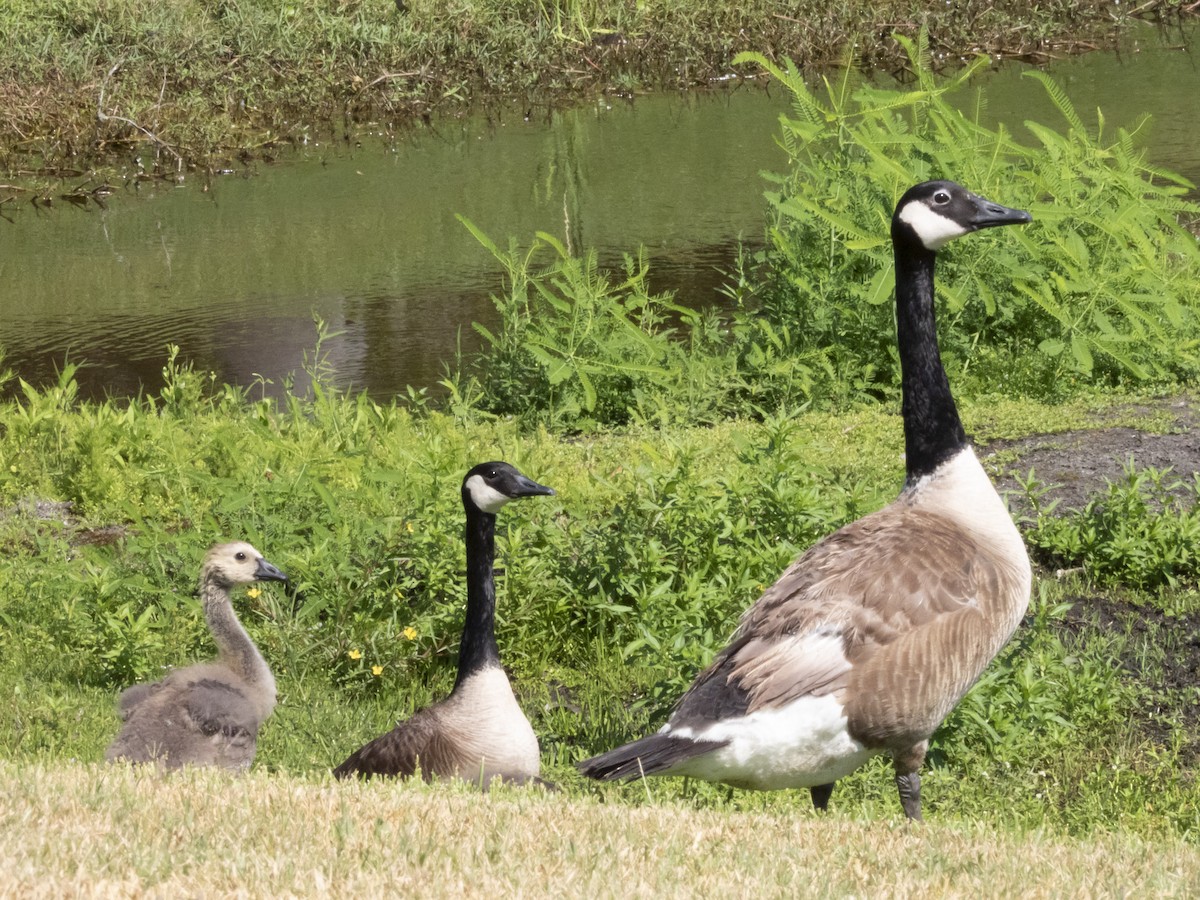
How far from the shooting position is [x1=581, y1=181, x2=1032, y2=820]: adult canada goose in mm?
4488

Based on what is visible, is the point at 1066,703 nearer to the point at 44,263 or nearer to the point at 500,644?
the point at 500,644

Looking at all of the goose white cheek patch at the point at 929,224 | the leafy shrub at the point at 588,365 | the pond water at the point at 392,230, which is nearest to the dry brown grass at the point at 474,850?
the goose white cheek patch at the point at 929,224

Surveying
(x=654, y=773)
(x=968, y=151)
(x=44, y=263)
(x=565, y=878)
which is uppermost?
(x=968, y=151)

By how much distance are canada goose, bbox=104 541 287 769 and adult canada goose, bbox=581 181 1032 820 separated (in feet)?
5.62

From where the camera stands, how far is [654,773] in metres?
4.34

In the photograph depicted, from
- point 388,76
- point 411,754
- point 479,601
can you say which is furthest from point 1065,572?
point 388,76

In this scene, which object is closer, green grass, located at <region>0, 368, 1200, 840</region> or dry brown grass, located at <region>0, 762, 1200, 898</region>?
dry brown grass, located at <region>0, 762, 1200, 898</region>

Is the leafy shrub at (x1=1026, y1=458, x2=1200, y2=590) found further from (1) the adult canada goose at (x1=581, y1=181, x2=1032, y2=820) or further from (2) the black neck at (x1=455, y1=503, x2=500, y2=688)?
(2) the black neck at (x1=455, y1=503, x2=500, y2=688)

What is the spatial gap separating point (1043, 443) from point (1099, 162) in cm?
264

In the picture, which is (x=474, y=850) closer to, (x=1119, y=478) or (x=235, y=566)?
(x=235, y=566)

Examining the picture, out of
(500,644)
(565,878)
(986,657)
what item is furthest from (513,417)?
(565,878)

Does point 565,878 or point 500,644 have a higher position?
point 565,878

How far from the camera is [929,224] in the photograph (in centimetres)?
548

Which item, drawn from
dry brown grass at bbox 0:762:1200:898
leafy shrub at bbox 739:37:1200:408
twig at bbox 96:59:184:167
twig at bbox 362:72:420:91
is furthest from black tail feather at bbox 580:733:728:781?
twig at bbox 362:72:420:91
